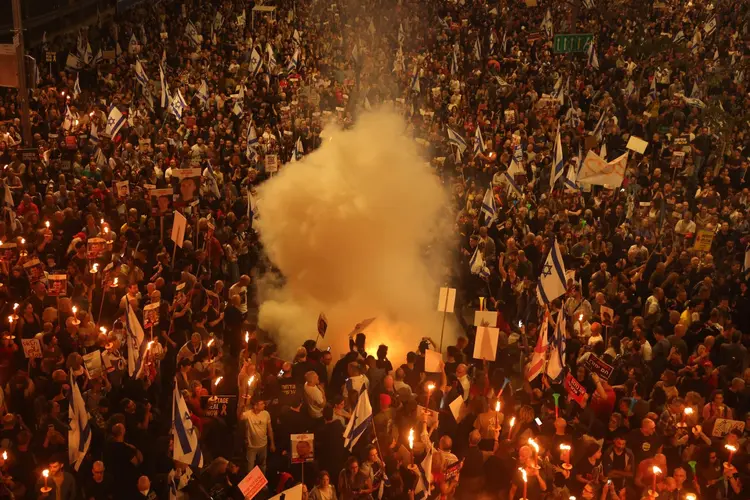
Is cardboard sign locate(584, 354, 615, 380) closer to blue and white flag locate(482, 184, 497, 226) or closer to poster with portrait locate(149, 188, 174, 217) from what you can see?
blue and white flag locate(482, 184, 497, 226)

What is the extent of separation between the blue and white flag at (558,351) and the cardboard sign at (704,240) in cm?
538

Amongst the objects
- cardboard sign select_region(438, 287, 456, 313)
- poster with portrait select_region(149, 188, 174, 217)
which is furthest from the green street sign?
cardboard sign select_region(438, 287, 456, 313)

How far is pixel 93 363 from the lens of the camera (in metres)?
9.45

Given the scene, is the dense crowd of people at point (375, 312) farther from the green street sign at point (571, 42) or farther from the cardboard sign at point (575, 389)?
the green street sign at point (571, 42)

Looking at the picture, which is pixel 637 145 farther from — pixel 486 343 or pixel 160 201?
pixel 160 201

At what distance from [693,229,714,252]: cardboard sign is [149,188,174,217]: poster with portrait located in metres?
8.82

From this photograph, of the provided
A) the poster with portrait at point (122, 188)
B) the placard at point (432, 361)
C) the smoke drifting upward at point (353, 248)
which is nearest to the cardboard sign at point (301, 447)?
the placard at point (432, 361)

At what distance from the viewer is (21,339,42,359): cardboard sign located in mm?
9695

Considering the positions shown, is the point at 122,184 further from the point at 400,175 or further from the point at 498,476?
the point at 498,476

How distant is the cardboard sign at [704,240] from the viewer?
14.4 metres

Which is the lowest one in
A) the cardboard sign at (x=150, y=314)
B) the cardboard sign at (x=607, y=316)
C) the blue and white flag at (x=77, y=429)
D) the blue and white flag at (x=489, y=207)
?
the blue and white flag at (x=77, y=429)

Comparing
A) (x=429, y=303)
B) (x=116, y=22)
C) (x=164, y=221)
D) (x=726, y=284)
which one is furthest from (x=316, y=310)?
(x=116, y=22)

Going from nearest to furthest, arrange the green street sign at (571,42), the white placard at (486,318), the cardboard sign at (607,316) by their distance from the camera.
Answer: the white placard at (486,318)
the cardboard sign at (607,316)
the green street sign at (571,42)

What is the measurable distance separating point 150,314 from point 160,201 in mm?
3540
